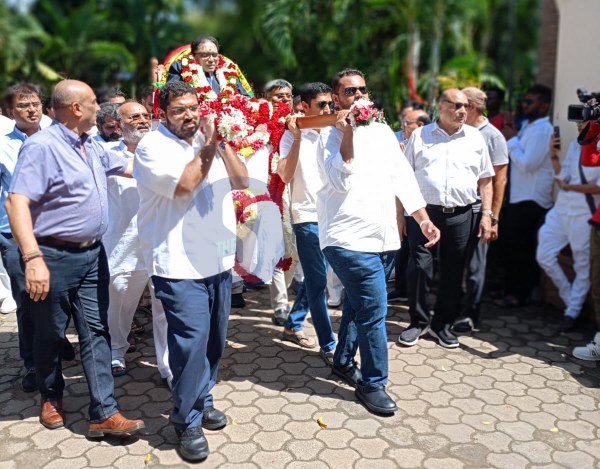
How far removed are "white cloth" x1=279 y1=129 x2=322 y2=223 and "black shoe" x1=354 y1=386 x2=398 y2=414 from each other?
1.28 m

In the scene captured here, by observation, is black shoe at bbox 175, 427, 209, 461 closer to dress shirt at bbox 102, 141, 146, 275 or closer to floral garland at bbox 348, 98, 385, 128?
dress shirt at bbox 102, 141, 146, 275

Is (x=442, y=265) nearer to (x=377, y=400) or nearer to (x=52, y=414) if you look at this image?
(x=377, y=400)

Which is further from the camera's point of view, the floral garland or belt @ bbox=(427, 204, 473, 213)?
belt @ bbox=(427, 204, 473, 213)

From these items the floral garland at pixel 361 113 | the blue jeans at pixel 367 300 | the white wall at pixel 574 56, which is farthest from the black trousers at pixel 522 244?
the floral garland at pixel 361 113

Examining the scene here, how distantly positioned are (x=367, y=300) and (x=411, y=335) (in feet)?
4.96

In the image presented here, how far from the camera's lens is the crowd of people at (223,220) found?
339cm

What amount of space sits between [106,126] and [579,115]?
3.64 m

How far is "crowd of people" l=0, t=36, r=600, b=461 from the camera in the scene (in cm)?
339

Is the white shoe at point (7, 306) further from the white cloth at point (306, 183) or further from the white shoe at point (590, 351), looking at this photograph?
the white shoe at point (590, 351)

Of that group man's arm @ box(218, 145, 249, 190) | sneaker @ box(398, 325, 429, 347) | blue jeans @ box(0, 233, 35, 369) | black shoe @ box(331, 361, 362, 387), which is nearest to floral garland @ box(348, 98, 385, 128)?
man's arm @ box(218, 145, 249, 190)

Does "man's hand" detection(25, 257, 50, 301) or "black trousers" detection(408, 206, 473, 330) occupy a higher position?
"man's hand" detection(25, 257, 50, 301)

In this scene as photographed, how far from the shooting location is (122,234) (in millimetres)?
4293

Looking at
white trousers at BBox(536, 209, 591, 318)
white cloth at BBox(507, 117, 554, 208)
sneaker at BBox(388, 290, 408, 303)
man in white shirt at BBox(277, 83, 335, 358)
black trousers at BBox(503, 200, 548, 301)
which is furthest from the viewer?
sneaker at BBox(388, 290, 408, 303)

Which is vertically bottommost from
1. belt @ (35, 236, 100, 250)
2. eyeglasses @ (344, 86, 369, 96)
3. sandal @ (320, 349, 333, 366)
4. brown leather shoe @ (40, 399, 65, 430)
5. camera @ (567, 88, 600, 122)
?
sandal @ (320, 349, 333, 366)
